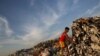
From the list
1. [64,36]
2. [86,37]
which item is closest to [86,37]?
[86,37]

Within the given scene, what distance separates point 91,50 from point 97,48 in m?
3.56

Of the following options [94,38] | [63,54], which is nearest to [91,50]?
[94,38]

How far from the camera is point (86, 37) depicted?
187ft

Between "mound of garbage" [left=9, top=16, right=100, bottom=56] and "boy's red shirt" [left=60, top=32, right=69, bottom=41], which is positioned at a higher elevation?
"mound of garbage" [left=9, top=16, right=100, bottom=56]

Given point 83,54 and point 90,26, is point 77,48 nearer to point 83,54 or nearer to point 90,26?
point 83,54

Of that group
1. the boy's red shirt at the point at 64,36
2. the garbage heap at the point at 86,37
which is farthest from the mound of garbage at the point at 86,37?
the boy's red shirt at the point at 64,36

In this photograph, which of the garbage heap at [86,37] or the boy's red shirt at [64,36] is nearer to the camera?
the boy's red shirt at [64,36]

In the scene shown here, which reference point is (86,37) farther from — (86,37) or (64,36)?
(64,36)

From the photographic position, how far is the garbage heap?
51688 millimetres

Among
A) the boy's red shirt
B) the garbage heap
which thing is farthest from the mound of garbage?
the boy's red shirt

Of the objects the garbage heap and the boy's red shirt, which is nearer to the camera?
the boy's red shirt

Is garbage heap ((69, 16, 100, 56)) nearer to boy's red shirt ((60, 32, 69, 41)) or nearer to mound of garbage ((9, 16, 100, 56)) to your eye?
mound of garbage ((9, 16, 100, 56))

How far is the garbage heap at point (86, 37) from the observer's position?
51.7m

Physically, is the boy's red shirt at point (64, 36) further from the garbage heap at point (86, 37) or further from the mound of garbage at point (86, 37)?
the garbage heap at point (86, 37)
